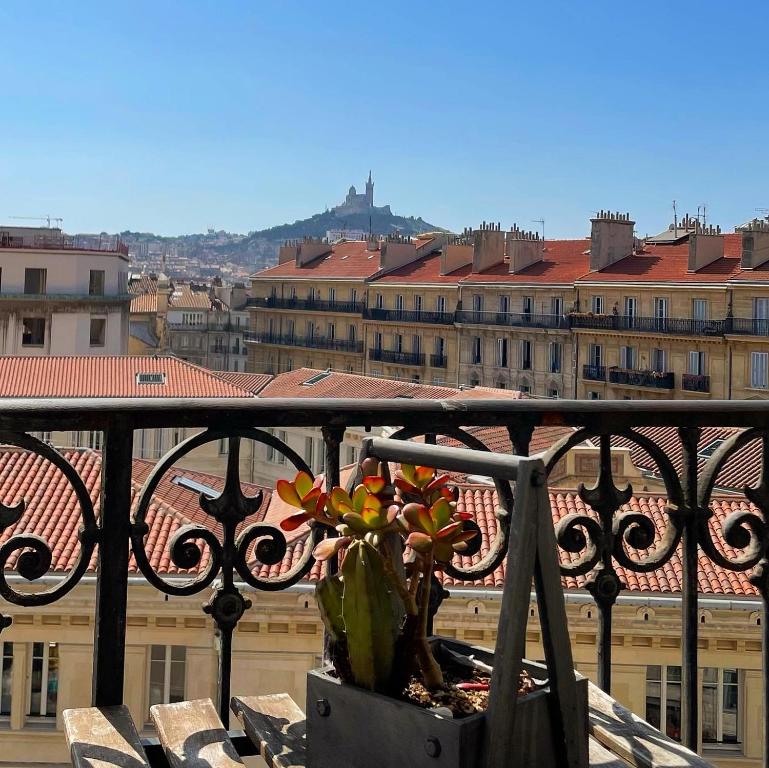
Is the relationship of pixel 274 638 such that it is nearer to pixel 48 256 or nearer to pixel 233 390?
pixel 233 390

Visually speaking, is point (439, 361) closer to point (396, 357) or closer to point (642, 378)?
point (396, 357)

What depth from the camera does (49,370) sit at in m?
39.9

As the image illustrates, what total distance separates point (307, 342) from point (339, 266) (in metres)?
5.74

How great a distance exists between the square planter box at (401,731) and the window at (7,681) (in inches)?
723

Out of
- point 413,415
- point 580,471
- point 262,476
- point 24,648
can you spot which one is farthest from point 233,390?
point 413,415

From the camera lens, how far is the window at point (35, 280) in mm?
56406

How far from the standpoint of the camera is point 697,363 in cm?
4853

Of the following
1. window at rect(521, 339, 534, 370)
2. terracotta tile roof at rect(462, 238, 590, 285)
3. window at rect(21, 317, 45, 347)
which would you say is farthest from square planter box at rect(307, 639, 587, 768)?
window at rect(21, 317, 45, 347)

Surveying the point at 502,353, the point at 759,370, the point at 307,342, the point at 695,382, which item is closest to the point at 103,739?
the point at 759,370

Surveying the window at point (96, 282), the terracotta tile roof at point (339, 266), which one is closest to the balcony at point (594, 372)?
the terracotta tile roof at point (339, 266)

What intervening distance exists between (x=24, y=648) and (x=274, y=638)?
424 centimetres

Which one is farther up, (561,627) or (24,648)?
(561,627)

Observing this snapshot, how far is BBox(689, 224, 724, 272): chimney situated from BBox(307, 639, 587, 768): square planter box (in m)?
50.0

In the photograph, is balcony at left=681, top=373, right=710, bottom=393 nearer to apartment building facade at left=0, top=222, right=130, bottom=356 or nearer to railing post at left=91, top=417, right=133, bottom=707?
apartment building facade at left=0, top=222, right=130, bottom=356
